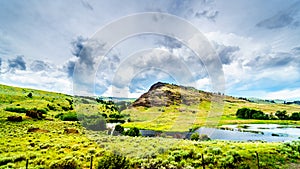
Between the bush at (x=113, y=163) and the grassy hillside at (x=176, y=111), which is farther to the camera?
the grassy hillside at (x=176, y=111)

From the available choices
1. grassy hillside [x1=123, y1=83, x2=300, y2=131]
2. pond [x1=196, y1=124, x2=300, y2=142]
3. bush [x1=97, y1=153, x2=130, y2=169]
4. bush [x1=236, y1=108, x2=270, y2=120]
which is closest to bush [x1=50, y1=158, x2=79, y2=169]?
bush [x1=97, y1=153, x2=130, y2=169]

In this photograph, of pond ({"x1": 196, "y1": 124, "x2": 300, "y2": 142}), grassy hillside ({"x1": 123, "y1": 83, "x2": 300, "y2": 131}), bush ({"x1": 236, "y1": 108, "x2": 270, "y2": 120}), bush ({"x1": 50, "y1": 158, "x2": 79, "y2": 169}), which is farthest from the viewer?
bush ({"x1": 236, "y1": 108, "x2": 270, "y2": 120})

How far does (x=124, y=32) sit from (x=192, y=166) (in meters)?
17.3

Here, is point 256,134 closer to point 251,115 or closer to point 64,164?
point 64,164

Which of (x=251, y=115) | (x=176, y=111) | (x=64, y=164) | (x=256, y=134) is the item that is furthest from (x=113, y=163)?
(x=251, y=115)

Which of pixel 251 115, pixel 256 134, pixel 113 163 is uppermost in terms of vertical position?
pixel 251 115

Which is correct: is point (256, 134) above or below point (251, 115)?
below

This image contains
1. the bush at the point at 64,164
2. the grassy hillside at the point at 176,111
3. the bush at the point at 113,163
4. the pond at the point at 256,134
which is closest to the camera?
the bush at the point at 113,163

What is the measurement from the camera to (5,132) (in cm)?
2897

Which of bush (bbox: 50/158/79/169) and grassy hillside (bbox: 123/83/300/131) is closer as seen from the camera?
bush (bbox: 50/158/79/169)

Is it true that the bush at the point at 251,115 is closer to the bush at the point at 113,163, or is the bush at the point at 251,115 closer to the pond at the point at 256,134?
the pond at the point at 256,134

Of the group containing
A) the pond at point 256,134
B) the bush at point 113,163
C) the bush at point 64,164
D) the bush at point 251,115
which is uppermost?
the bush at point 251,115

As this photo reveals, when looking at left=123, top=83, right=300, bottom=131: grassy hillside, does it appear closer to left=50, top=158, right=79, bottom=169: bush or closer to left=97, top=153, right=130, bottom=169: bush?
left=50, top=158, right=79, bottom=169: bush

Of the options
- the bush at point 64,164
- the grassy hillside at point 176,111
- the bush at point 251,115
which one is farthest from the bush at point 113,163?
the bush at point 251,115
